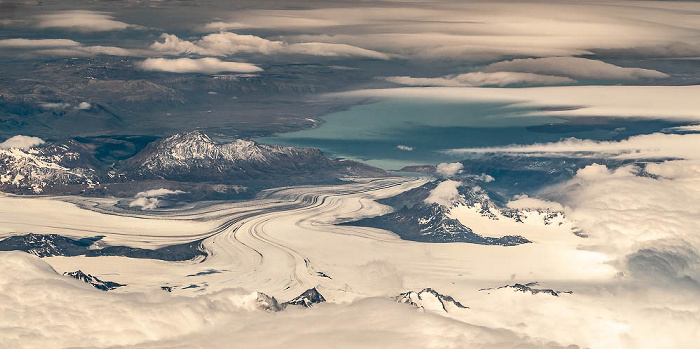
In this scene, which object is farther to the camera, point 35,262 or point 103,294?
point 35,262

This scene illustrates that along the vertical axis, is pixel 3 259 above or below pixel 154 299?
above

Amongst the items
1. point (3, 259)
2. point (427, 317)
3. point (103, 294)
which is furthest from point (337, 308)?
point (3, 259)

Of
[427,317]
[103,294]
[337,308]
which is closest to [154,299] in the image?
[103,294]

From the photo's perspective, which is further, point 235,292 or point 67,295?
point 235,292

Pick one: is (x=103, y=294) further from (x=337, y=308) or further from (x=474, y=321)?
(x=474, y=321)

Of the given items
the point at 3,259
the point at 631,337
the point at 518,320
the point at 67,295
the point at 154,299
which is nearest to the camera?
the point at 67,295

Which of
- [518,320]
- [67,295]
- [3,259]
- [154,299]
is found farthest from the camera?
[518,320]

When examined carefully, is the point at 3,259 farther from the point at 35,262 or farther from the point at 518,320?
the point at 518,320

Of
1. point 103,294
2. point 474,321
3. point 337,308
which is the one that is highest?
point 103,294

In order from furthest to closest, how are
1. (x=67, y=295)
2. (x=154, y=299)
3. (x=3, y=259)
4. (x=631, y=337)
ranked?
(x=631, y=337) → (x=154, y=299) → (x=3, y=259) → (x=67, y=295)
